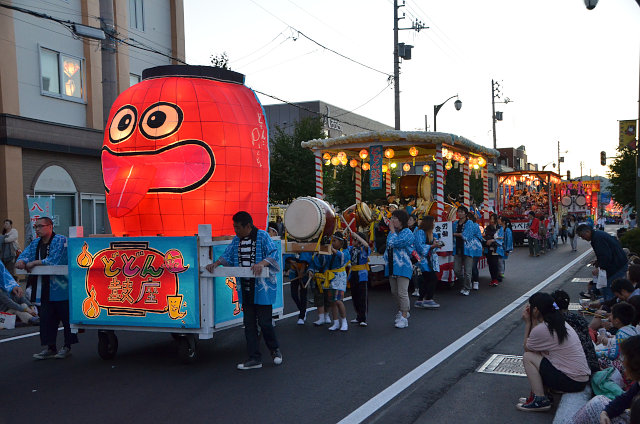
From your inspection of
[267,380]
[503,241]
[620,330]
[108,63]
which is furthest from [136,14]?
Answer: [620,330]

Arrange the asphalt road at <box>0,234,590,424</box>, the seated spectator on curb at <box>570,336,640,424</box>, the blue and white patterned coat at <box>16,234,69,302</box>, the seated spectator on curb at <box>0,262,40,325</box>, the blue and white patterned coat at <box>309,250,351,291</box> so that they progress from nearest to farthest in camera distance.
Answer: the seated spectator on curb at <box>570,336,640,424</box>
the asphalt road at <box>0,234,590,424</box>
the seated spectator on curb at <box>0,262,40,325</box>
the blue and white patterned coat at <box>16,234,69,302</box>
the blue and white patterned coat at <box>309,250,351,291</box>

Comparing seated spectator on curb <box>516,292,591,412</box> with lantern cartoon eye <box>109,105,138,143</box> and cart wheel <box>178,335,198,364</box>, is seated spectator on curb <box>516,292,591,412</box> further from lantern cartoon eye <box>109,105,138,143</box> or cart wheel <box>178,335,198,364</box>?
lantern cartoon eye <box>109,105,138,143</box>

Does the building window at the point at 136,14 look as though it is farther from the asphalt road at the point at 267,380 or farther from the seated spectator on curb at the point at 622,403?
the seated spectator on curb at the point at 622,403

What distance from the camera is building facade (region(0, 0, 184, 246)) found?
54.7ft

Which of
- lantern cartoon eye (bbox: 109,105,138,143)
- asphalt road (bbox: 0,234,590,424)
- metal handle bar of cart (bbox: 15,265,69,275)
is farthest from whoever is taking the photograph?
metal handle bar of cart (bbox: 15,265,69,275)

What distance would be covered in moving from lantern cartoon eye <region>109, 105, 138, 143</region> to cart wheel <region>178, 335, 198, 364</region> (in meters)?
2.44

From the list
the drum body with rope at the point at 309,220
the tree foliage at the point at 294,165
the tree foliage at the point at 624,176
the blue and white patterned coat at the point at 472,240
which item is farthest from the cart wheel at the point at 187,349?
the tree foliage at the point at 624,176

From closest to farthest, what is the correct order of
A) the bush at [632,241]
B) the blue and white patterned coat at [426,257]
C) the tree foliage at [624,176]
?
the blue and white patterned coat at [426,257]
the bush at [632,241]
the tree foliage at [624,176]

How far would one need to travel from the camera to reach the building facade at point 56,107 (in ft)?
54.7

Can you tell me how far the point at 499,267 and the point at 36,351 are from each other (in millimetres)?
10573

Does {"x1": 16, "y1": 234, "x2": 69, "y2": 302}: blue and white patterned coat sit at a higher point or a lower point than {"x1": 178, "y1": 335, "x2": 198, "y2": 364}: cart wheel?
higher

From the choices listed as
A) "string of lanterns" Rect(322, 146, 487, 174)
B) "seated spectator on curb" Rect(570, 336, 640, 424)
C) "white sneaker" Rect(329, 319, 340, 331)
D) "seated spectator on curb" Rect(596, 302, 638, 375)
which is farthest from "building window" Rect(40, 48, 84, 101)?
"seated spectator on curb" Rect(570, 336, 640, 424)

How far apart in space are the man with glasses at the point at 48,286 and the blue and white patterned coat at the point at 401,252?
4517 mm

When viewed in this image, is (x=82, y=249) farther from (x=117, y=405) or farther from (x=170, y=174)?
(x=117, y=405)
